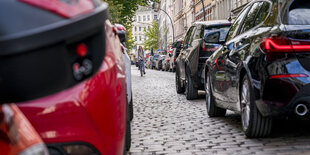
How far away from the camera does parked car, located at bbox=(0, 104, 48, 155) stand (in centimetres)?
168

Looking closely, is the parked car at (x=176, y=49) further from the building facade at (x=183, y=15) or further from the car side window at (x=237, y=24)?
the building facade at (x=183, y=15)

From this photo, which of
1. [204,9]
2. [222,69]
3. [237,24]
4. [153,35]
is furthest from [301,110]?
[153,35]

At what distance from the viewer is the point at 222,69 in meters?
6.96

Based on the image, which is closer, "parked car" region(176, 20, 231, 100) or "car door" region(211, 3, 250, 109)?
"car door" region(211, 3, 250, 109)

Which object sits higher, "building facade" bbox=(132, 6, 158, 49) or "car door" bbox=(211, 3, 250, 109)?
"car door" bbox=(211, 3, 250, 109)

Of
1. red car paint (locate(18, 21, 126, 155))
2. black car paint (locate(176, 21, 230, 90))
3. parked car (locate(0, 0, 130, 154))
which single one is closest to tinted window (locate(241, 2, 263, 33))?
red car paint (locate(18, 21, 126, 155))

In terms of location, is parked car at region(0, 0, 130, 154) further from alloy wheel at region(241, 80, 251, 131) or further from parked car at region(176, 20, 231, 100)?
parked car at region(176, 20, 231, 100)

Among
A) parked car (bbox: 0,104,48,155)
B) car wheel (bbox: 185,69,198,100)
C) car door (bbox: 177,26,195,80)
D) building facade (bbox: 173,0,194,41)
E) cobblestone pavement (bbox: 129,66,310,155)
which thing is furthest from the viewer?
building facade (bbox: 173,0,194,41)

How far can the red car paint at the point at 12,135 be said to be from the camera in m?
1.68

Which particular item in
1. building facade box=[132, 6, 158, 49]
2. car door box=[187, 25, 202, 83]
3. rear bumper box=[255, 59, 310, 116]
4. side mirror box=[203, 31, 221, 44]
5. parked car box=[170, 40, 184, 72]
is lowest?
building facade box=[132, 6, 158, 49]

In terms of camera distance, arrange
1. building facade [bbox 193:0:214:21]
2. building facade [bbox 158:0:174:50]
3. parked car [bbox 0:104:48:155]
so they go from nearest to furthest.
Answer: parked car [bbox 0:104:48:155]
building facade [bbox 193:0:214:21]
building facade [bbox 158:0:174:50]

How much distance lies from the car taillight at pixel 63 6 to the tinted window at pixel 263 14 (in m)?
4.24

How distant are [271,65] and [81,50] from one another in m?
3.47

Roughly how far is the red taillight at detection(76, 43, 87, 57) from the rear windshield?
3703mm
